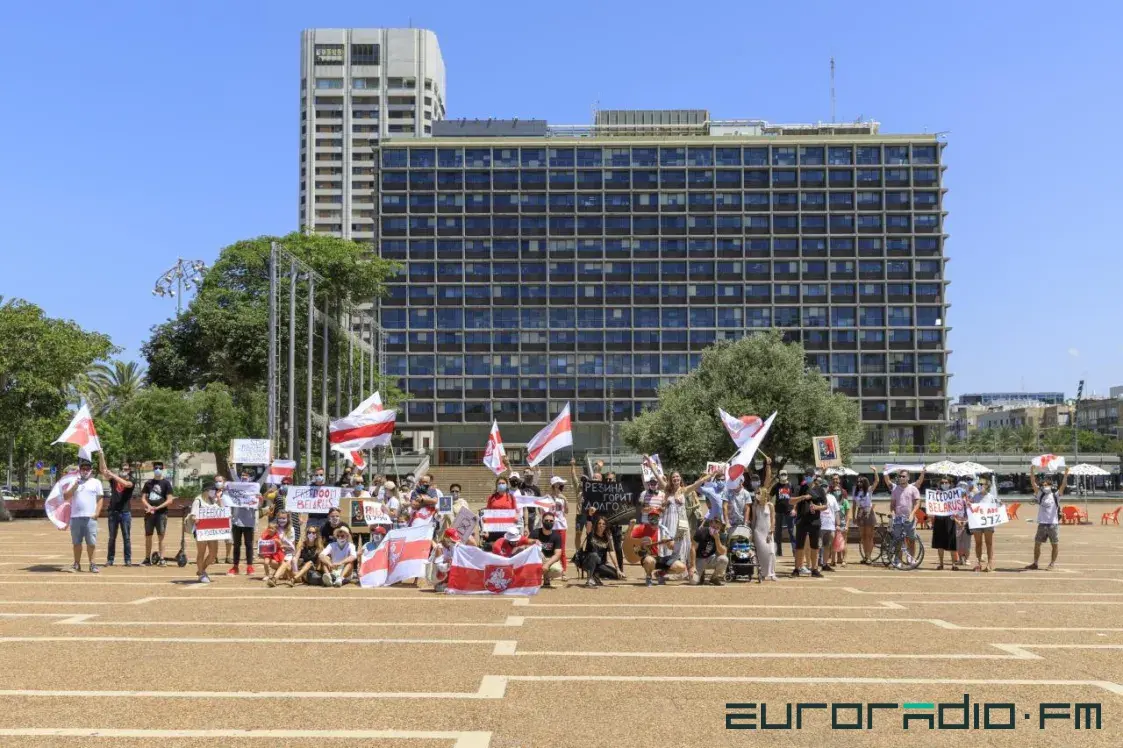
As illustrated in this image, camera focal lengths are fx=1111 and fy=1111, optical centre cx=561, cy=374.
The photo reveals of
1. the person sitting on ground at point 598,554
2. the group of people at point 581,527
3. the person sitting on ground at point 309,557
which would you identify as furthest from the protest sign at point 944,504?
the person sitting on ground at point 309,557

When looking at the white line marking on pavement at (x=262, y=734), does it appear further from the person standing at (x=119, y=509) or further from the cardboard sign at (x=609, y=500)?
the person standing at (x=119, y=509)

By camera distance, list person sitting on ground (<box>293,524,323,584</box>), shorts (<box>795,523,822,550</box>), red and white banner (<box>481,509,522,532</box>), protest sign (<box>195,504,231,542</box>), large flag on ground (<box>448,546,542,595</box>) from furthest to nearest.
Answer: shorts (<box>795,523,822,550</box>) < protest sign (<box>195,504,231,542</box>) < red and white banner (<box>481,509,522,532</box>) < person sitting on ground (<box>293,524,323,584</box>) < large flag on ground (<box>448,546,542,595</box>)

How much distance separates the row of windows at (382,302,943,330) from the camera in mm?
100000

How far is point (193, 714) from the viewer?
800 centimetres

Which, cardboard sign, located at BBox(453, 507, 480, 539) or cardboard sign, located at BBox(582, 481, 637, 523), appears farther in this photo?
cardboard sign, located at BBox(582, 481, 637, 523)

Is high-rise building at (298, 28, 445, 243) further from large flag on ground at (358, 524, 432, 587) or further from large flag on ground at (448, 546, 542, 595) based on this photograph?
large flag on ground at (448, 546, 542, 595)

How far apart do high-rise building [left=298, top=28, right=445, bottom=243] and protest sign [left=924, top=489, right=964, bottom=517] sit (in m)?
120

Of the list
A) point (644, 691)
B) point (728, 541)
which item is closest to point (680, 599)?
point (728, 541)

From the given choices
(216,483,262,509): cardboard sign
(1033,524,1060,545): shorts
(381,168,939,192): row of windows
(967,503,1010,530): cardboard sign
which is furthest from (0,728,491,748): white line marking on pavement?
(381,168,939,192): row of windows

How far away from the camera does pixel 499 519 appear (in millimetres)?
17984

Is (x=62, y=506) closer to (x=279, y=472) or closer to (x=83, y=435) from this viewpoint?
(x=83, y=435)

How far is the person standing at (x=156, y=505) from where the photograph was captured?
20.4 meters

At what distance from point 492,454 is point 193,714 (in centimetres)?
1487

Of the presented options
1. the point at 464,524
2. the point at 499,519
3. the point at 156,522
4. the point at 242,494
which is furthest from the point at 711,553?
the point at 156,522
